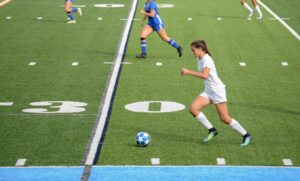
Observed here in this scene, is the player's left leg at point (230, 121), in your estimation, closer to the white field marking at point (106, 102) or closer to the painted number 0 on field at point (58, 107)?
the white field marking at point (106, 102)

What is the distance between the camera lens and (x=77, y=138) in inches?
601

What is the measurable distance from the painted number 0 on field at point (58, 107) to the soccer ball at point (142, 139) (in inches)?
121

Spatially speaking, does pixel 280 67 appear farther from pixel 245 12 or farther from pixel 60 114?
pixel 245 12

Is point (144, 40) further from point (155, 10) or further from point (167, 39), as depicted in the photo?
point (155, 10)

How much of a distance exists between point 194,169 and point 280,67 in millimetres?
9823

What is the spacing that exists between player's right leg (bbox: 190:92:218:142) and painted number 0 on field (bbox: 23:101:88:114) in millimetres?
3439

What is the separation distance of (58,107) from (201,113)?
4.03 meters

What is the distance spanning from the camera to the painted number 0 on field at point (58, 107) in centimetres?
1741

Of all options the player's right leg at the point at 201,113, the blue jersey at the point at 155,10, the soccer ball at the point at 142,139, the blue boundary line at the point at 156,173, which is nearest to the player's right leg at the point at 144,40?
the blue jersey at the point at 155,10

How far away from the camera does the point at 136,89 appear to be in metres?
19.7

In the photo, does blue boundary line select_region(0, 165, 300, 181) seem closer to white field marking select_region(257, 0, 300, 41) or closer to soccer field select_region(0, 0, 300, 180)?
soccer field select_region(0, 0, 300, 180)

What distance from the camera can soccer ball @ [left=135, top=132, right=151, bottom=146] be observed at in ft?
47.9

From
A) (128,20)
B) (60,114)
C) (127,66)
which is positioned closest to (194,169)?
(60,114)

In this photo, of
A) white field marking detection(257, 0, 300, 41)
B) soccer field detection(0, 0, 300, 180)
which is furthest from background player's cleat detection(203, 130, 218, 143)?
white field marking detection(257, 0, 300, 41)
